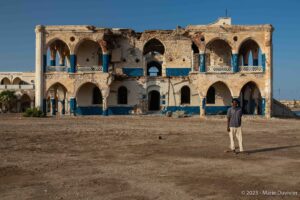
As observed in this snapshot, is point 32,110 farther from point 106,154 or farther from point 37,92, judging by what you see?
point 106,154

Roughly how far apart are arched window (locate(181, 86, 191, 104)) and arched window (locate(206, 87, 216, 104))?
1.81 meters

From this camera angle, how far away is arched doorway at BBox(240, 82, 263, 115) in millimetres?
34000

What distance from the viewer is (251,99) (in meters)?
34.7

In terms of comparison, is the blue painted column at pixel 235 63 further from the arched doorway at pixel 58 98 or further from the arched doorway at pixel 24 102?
the arched doorway at pixel 24 102

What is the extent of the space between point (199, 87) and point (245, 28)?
6.64 meters

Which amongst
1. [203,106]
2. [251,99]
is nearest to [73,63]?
[203,106]

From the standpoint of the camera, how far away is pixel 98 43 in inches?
1289

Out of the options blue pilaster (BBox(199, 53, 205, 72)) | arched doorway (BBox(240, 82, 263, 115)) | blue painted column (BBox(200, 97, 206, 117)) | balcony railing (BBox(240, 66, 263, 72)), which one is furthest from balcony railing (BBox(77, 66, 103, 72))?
arched doorway (BBox(240, 82, 263, 115))

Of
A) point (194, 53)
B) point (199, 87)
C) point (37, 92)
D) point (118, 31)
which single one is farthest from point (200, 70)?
Result: point (37, 92)

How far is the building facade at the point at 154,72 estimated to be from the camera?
30906 millimetres

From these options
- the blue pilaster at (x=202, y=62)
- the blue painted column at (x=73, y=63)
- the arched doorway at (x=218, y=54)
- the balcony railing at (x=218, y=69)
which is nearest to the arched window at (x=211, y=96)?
the arched doorway at (x=218, y=54)

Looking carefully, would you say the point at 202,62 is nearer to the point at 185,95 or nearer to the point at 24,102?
the point at 185,95

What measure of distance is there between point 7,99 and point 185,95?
23417 millimetres

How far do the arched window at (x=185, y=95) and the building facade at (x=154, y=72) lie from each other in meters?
0.10
